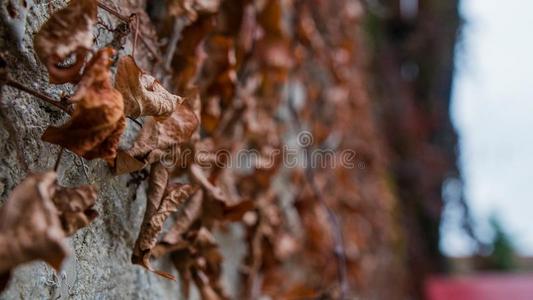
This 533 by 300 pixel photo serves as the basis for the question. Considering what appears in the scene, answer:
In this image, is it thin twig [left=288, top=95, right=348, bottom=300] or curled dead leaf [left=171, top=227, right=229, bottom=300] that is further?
thin twig [left=288, top=95, right=348, bottom=300]

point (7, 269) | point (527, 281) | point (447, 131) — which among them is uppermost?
point (447, 131)

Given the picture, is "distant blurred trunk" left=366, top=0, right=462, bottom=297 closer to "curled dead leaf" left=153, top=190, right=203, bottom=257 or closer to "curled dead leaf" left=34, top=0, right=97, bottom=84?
"curled dead leaf" left=153, top=190, right=203, bottom=257

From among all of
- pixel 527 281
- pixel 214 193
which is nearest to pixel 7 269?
pixel 214 193

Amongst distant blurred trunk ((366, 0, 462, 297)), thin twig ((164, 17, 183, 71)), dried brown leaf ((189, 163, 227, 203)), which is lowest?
dried brown leaf ((189, 163, 227, 203))

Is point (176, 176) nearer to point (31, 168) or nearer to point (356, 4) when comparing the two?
point (31, 168)

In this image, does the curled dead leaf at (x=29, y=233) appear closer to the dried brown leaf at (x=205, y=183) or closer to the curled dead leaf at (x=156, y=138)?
the curled dead leaf at (x=156, y=138)

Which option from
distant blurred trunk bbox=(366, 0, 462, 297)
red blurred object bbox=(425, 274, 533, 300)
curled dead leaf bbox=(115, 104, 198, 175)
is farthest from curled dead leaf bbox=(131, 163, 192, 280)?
distant blurred trunk bbox=(366, 0, 462, 297)
